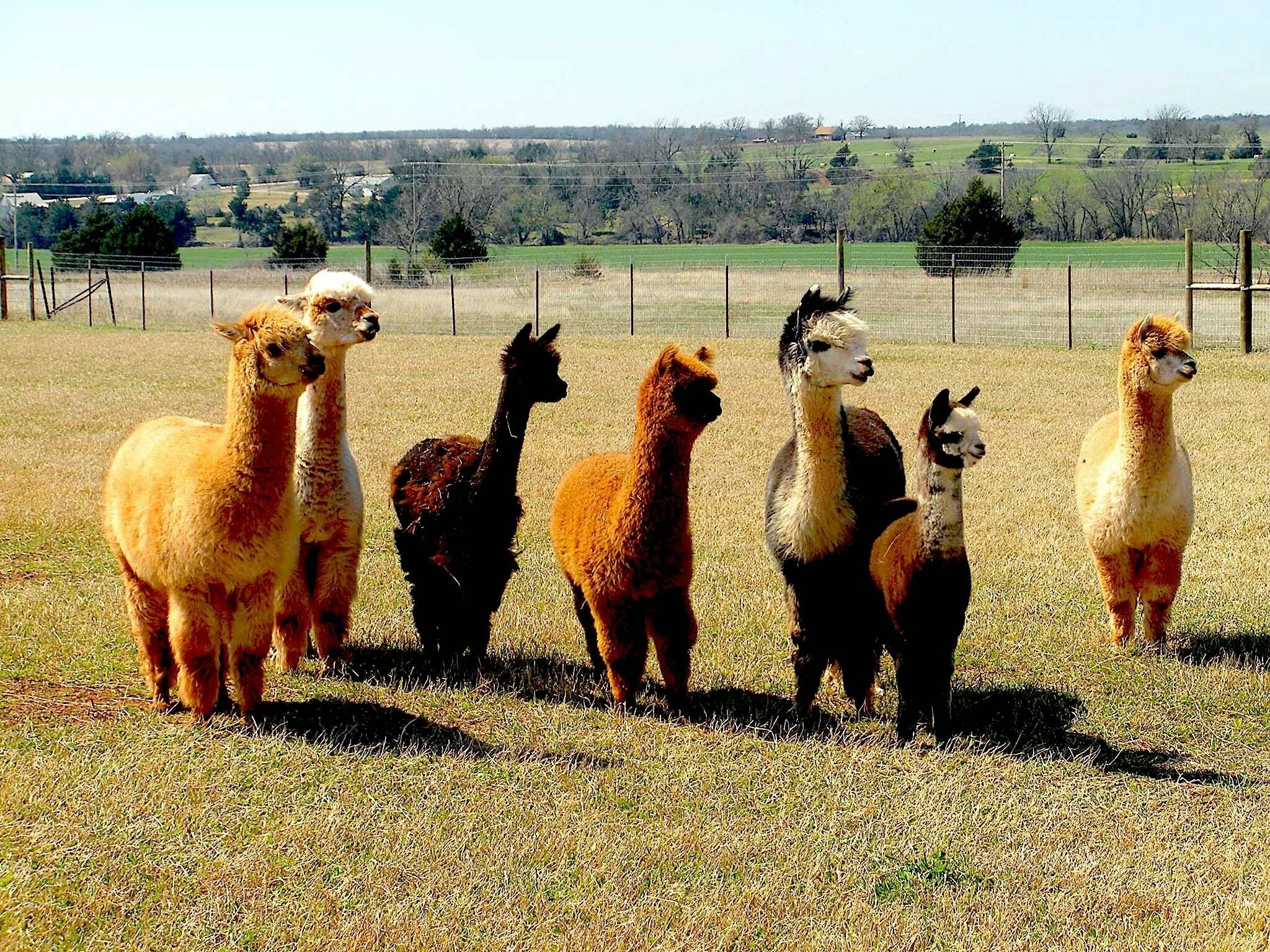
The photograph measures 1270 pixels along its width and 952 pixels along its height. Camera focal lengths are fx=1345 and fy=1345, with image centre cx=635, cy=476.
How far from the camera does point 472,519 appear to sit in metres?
6.90

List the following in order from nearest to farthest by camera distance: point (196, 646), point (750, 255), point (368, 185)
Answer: point (196, 646) < point (750, 255) < point (368, 185)

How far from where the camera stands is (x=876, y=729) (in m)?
6.33

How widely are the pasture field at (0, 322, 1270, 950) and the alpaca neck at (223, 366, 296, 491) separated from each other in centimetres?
117

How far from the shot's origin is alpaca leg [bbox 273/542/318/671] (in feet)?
22.4

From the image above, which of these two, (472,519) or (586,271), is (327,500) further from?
(586,271)

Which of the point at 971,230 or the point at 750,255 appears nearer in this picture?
the point at 971,230

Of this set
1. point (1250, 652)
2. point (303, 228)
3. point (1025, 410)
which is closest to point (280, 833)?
point (1250, 652)

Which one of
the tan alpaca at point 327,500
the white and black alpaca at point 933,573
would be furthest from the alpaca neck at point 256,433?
the white and black alpaca at point 933,573

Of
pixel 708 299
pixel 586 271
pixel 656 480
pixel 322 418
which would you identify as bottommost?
pixel 656 480

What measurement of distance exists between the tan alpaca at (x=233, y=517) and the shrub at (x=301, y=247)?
39.5 meters

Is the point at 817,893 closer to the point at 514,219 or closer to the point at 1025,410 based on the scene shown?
the point at 1025,410

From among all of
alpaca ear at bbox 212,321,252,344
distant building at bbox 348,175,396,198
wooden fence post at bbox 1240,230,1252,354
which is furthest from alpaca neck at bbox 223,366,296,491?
distant building at bbox 348,175,396,198

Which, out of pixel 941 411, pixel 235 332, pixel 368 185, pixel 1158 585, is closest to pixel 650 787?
pixel 941 411

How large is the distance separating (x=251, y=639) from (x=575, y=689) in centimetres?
177
